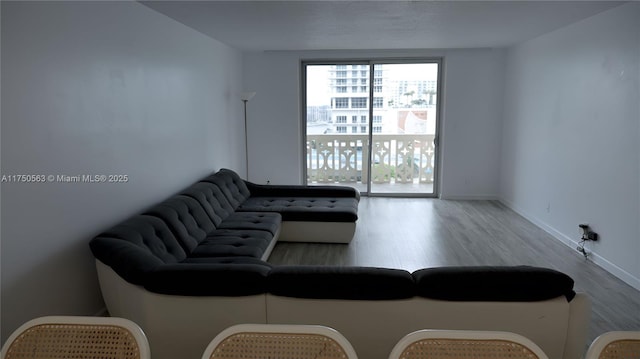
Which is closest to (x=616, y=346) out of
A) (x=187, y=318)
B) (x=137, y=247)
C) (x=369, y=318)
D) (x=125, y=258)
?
(x=369, y=318)

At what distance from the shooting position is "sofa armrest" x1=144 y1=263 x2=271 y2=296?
7.09ft

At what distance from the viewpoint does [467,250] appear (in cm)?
434

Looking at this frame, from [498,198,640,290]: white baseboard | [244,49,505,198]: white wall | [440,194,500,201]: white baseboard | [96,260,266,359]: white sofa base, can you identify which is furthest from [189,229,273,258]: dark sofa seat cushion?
[440,194,500,201]: white baseboard

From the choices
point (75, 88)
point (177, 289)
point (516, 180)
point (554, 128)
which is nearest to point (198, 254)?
point (177, 289)

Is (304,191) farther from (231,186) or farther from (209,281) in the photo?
(209,281)

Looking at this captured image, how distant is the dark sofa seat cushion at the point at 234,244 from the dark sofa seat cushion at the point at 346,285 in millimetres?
1137

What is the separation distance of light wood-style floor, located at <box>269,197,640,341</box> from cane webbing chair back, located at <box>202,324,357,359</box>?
237 centimetres

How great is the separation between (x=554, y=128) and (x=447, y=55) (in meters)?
2.25

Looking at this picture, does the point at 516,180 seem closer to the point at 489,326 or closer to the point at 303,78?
the point at 303,78

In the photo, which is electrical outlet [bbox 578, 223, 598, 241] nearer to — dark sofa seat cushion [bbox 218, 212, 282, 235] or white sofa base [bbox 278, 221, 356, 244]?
white sofa base [bbox 278, 221, 356, 244]

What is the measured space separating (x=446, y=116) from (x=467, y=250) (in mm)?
2905

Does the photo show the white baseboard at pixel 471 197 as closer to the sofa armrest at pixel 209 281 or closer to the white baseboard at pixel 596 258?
the white baseboard at pixel 596 258

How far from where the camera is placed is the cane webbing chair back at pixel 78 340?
113 centimetres

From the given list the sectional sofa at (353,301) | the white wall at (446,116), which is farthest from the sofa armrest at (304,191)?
Answer: the sectional sofa at (353,301)
